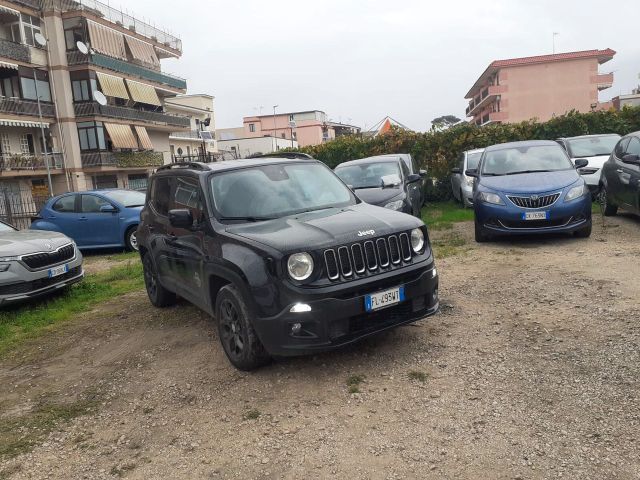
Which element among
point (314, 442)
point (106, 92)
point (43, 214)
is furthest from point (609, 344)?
point (106, 92)

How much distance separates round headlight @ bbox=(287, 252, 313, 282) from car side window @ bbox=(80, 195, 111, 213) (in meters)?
9.66

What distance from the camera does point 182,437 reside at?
142 inches

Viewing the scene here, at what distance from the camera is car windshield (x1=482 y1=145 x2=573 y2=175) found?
29.7 ft

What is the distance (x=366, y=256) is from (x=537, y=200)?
4895mm

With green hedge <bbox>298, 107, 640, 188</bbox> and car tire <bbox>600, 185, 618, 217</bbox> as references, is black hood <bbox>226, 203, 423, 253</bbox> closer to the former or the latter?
car tire <bbox>600, 185, 618, 217</bbox>

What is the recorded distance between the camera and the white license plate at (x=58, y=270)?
7695mm

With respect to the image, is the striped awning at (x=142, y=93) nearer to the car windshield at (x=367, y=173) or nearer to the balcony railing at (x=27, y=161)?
the balcony railing at (x=27, y=161)

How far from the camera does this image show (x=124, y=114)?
129 ft

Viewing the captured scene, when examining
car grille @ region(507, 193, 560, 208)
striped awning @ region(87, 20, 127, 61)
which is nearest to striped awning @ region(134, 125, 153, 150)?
striped awning @ region(87, 20, 127, 61)

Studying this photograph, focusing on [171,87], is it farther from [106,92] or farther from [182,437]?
[182,437]

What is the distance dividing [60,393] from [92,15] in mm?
38626

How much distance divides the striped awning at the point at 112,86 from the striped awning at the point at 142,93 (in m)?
0.82

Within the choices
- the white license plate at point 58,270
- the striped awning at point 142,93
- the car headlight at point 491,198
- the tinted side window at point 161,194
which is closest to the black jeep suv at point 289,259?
the tinted side window at point 161,194

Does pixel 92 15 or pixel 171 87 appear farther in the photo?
pixel 171 87
